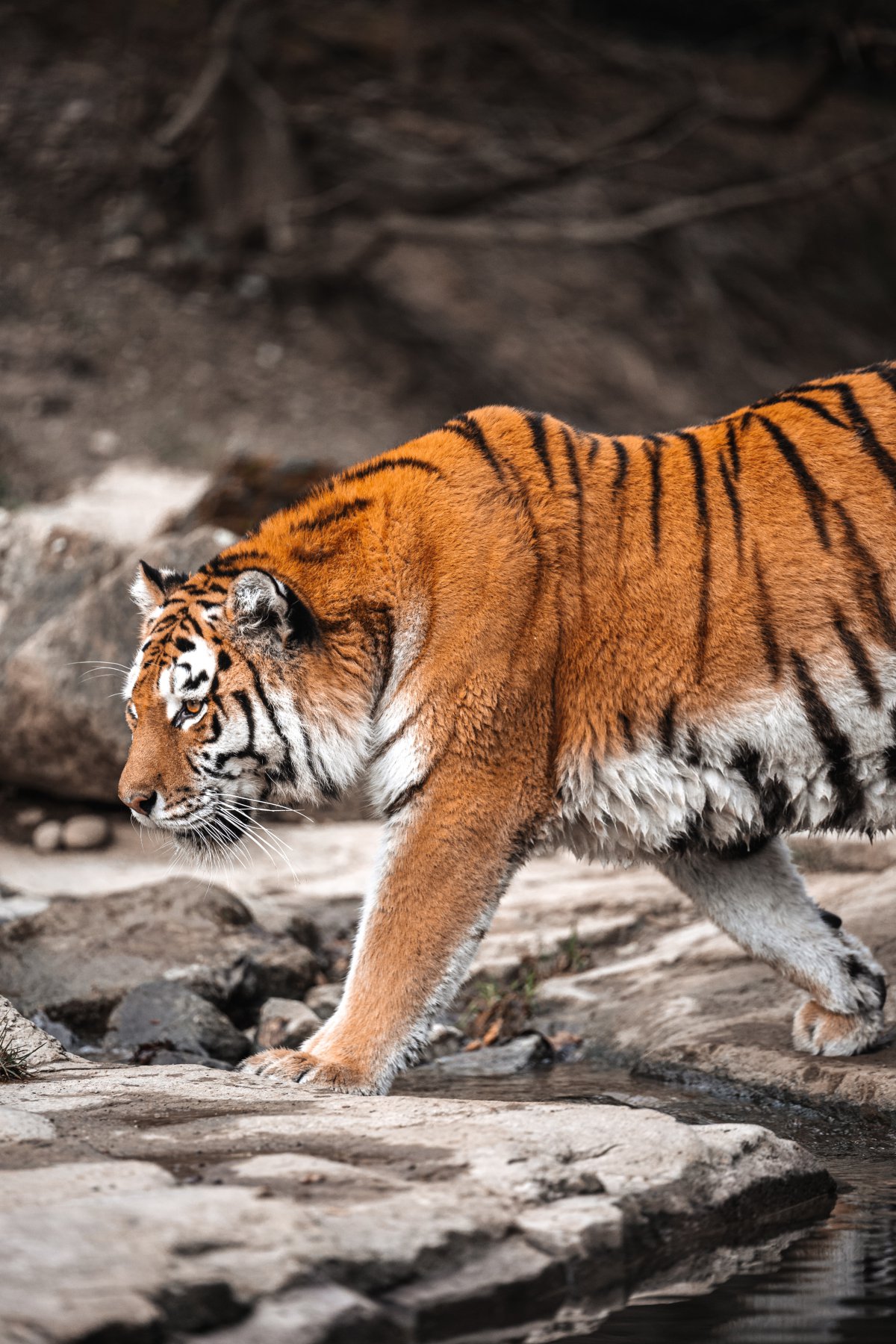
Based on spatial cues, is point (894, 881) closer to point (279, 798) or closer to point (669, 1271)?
point (279, 798)

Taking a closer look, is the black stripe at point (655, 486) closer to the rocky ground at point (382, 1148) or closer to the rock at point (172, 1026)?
the rocky ground at point (382, 1148)

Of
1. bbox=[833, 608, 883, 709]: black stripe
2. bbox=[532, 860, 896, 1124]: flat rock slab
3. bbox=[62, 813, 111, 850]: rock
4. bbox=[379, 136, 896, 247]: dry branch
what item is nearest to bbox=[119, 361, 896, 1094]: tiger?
bbox=[833, 608, 883, 709]: black stripe

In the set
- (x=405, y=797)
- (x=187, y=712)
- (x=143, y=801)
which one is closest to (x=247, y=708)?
(x=187, y=712)

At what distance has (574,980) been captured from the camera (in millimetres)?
5578

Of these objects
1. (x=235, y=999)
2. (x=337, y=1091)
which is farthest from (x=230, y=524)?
(x=337, y=1091)

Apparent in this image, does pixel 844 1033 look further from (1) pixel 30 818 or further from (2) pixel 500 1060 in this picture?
(1) pixel 30 818

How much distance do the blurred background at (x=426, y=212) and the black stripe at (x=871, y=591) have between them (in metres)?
7.76

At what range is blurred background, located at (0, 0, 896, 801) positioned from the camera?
11773mm

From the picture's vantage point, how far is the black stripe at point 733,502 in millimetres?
4090

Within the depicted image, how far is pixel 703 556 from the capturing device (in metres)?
4.10

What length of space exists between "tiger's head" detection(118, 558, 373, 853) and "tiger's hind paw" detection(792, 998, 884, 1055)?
1618mm

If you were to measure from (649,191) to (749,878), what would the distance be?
28.8 ft

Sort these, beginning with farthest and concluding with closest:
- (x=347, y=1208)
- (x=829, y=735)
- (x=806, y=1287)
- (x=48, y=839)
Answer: (x=48, y=839), (x=829, y=735), (x=806, y=1287), (x=347, y=1208)

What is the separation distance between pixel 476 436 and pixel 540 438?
191mm
